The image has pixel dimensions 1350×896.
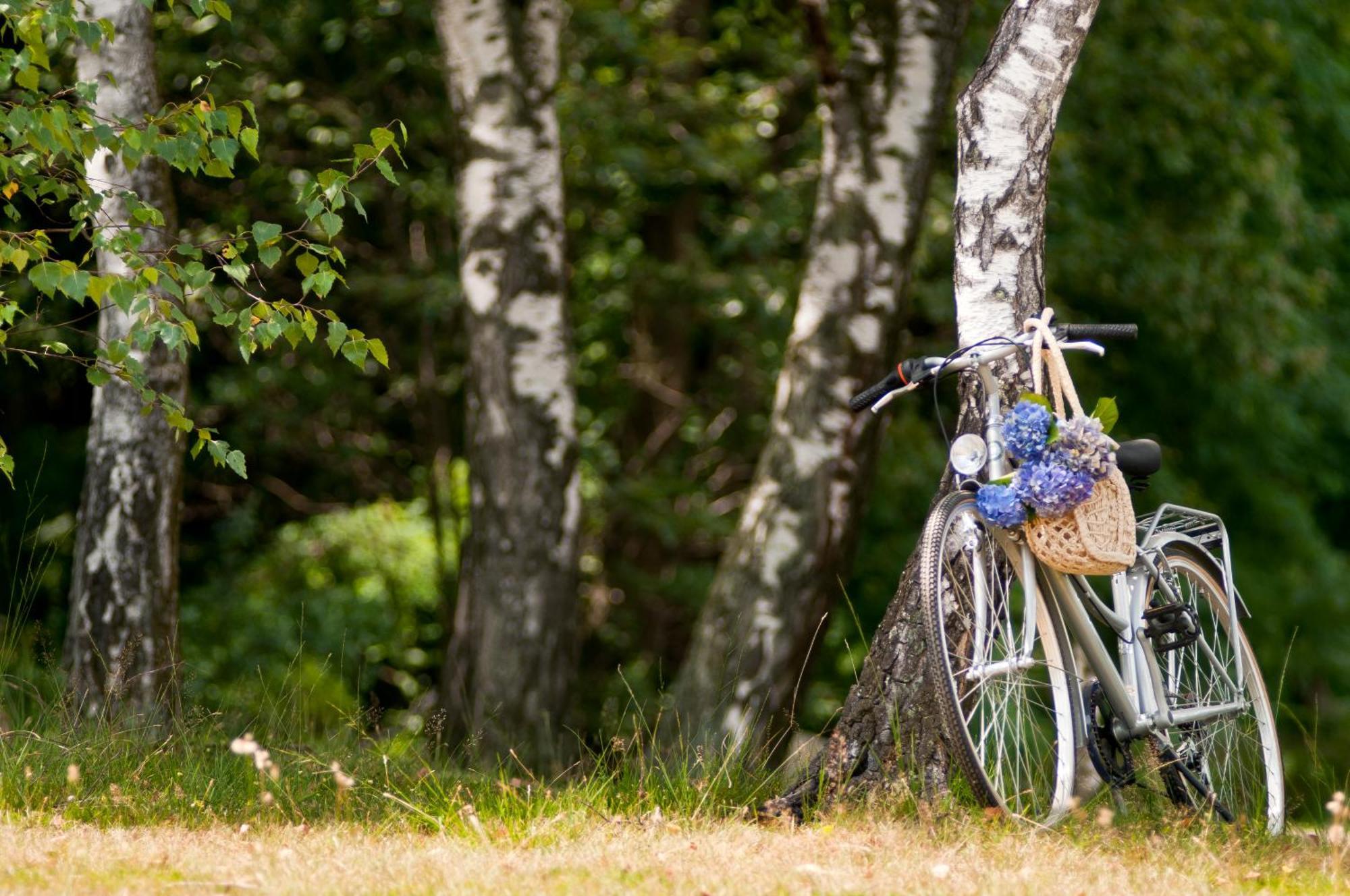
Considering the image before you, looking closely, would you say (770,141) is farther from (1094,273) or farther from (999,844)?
(999,844)

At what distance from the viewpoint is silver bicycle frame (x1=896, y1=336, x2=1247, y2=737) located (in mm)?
3812

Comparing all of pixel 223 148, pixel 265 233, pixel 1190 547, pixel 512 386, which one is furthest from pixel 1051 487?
pixel 512 386

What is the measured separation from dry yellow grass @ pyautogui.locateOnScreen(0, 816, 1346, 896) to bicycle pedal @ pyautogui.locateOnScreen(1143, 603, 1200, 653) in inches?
22.0

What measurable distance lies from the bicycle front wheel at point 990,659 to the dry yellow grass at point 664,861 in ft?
0.62

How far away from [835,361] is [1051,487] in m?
3.57

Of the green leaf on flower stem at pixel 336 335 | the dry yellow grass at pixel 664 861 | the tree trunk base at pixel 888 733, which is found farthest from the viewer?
the tree trunk base at pixel 888 733

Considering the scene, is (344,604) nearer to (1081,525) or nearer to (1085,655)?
(1085,655)

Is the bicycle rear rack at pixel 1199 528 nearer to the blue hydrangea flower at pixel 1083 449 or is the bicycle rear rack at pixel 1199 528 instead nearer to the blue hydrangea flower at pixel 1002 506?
the blue hydrangea flower at pixel 1083 449

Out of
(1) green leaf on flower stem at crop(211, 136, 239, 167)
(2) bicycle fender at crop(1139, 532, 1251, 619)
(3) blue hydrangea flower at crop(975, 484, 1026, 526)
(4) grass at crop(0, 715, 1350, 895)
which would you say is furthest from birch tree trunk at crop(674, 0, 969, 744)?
(1) green leaf on flower stem at crop(211, 136, 239, 167)

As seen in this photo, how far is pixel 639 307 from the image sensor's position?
11711 mm

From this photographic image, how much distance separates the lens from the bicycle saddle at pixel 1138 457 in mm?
4234

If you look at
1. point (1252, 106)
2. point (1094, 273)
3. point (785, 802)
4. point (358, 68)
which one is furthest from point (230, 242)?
point (1252, 106)

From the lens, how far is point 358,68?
35.6 ft

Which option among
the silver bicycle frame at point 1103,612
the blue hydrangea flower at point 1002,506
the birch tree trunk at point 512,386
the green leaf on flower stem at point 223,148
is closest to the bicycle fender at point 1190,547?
the silver bicycle frame at point 1103,612
